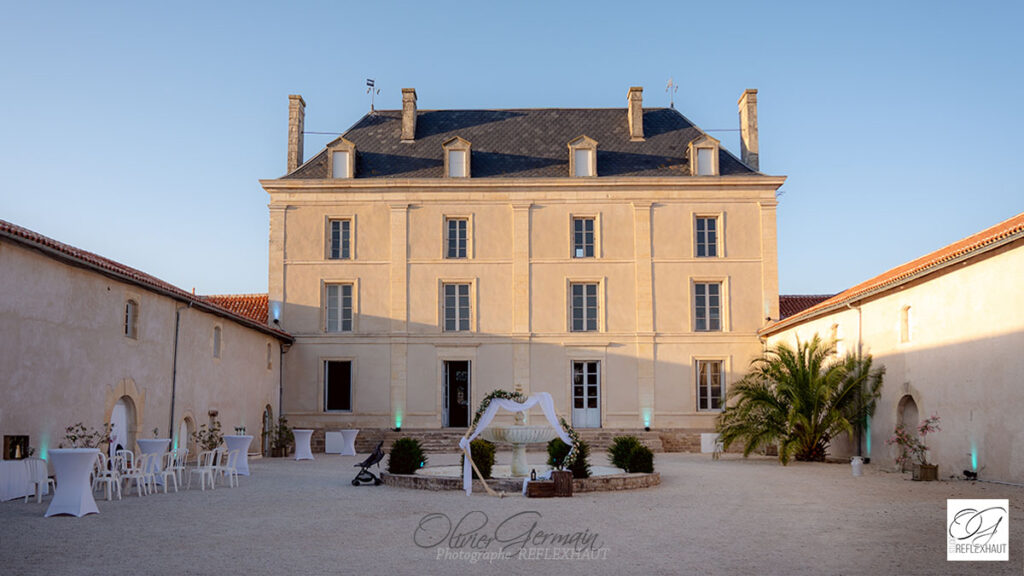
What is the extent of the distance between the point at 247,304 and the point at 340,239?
4.40 m

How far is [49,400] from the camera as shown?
13000mm

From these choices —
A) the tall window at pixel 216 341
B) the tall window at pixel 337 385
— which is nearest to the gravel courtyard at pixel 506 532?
the tall window at pixel 216 341

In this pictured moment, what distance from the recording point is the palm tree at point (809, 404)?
1844 centimetres

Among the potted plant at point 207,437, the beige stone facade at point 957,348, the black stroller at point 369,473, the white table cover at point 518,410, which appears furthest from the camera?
the potted plant at point 207,437

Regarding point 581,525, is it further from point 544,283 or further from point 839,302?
point 544,283

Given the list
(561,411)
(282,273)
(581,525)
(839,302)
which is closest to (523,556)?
(581,525)

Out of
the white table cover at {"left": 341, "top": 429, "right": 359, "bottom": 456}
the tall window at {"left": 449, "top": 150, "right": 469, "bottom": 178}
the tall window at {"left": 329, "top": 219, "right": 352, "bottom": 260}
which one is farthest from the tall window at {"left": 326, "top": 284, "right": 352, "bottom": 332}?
the tall window at {"left": 449, "top": 150, "right": 469, "bottom": 178}

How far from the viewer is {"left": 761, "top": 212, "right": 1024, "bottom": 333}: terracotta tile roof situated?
13.2 meters

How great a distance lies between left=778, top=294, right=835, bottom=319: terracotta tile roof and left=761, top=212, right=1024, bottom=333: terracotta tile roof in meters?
3.92

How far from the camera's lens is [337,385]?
25.7m

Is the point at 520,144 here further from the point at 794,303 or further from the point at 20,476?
the point at 20,476

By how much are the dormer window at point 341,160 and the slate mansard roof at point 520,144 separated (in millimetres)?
328

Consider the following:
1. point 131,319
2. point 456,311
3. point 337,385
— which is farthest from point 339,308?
point 131,319

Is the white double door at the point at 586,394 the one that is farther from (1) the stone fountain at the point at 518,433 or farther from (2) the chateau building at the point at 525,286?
(1) the stone fountain at the point at 518,433
